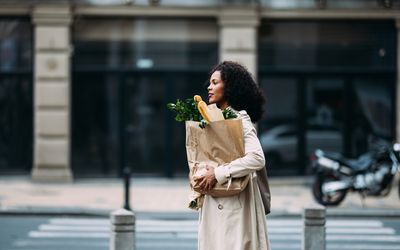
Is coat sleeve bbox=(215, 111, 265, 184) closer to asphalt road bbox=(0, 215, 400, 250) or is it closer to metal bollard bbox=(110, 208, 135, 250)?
metal bollard bbox=(110, 208, 135, 250)

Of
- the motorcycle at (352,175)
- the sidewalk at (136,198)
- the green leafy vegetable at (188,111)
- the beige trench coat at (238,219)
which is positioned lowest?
the sidewalk at (136,198)

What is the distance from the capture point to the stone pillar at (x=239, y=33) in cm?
1970

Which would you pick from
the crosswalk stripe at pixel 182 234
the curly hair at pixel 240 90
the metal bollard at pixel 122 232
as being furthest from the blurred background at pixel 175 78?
the curly hair at pixel 240 90

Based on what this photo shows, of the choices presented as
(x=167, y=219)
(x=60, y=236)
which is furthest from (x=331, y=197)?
(x=60, y=236)

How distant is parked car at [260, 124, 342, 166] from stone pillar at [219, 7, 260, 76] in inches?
59.6

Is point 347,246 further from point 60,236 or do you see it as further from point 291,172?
point 291,172

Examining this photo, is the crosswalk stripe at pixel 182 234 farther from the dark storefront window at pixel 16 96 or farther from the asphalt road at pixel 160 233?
the dark storefront window at pixel 16 96

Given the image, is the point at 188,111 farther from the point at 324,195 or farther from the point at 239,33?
the point at 239,33

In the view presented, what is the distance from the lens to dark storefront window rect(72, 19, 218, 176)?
20.0m

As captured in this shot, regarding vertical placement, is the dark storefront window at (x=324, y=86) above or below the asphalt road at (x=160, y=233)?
above

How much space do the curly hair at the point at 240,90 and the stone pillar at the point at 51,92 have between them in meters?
14.1

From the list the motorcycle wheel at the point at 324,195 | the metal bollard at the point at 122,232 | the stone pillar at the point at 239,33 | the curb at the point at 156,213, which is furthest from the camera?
the stone pillar at the point at 239,33

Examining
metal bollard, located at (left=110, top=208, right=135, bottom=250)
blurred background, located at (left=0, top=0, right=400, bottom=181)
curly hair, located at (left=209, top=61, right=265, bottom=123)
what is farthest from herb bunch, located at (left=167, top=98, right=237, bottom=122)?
blurred background, located at (left=0, top=0, right=400, bottom=181)

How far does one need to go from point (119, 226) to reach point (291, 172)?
1200cm
